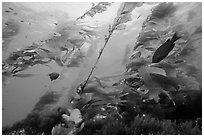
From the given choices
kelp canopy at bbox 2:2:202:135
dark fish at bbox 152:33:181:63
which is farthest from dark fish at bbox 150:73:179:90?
dark fish at bbox 152:33:181:63

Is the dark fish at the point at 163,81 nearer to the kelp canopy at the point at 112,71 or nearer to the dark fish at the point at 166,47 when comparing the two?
the kelp canopy at the point at 112,71

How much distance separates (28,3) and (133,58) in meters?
5.81

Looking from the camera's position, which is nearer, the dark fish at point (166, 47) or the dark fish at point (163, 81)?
the dark fish at point (166, 47)

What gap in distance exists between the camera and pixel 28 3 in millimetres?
6684

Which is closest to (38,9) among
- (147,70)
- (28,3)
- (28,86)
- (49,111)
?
(28,3)

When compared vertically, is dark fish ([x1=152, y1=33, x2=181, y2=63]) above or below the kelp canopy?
above

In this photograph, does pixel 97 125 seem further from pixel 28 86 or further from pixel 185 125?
pixel 28 86

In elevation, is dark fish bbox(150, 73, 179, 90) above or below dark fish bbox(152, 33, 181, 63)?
below

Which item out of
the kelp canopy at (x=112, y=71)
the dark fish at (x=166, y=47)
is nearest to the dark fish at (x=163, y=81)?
the kelp canopy at (x=112, y=71)

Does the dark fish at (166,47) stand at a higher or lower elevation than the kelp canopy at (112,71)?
higher

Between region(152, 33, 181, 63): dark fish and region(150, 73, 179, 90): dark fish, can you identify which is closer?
region(152, 33, 181, 63): dark fish

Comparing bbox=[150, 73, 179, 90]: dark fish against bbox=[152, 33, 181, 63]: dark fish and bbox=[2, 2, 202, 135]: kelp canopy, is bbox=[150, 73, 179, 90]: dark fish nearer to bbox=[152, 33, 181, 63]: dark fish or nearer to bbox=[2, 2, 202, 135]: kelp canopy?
bbox=[2, 2, 202, 135]: kelp canopy

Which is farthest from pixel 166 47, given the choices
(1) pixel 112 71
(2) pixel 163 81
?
(1) pixel 112 71

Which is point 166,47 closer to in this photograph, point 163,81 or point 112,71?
point 163,81
